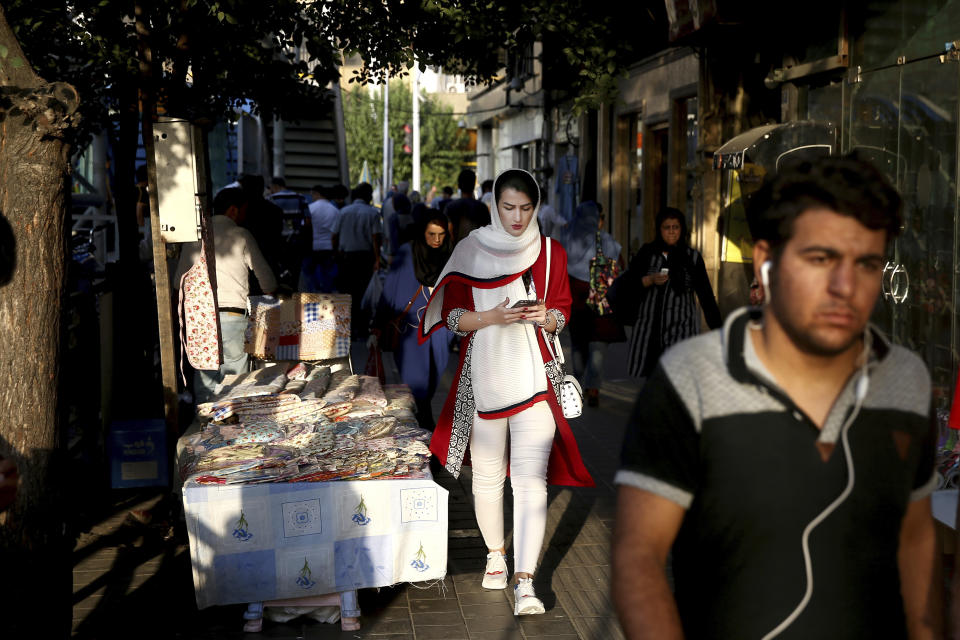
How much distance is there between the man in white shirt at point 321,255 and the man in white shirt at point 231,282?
8.61 m

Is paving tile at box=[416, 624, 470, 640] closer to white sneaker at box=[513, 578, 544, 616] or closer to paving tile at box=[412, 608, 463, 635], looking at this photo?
paving tile at box=[412, 608, 463, 635]

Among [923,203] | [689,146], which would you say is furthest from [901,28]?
[689,146]

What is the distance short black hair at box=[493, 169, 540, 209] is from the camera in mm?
5480

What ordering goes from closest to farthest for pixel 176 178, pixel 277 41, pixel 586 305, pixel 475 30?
1. pixel 176 178
2. pixel 475 30
3. pixel 586 305
4. pixel 277 41

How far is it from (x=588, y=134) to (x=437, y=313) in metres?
17.7

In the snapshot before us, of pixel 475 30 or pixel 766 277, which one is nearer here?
pixel 766 277

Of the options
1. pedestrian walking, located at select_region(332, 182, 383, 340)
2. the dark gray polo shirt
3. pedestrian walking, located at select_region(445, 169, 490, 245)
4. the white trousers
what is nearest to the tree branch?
the white trousers

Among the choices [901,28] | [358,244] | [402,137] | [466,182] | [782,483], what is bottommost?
[782,483]

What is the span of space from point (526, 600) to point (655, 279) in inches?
157

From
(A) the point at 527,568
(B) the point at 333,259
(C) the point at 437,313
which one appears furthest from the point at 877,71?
(B) the point at 333,259

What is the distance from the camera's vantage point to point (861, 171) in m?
2.12

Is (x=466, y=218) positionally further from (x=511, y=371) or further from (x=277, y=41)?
(x=511, y=371)

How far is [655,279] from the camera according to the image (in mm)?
8734

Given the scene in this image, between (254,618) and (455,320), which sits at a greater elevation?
(455,320)
